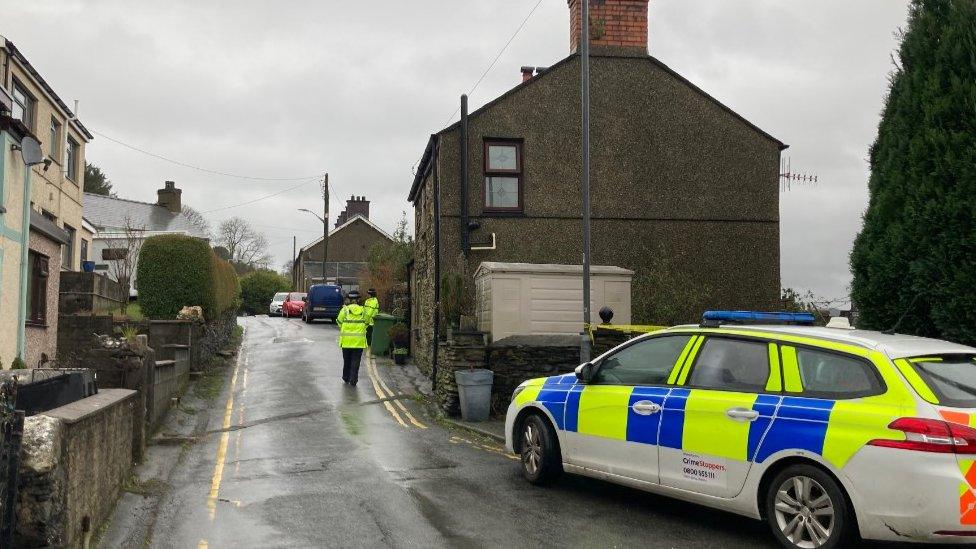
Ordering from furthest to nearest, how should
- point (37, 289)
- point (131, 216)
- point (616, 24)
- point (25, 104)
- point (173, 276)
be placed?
1. point (131, 216)
2. point (25, 104)
3. point (616, 24)
4. point (173, 276)
5. point (37, 289)

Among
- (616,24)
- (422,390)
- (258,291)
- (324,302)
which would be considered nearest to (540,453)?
(422,390)

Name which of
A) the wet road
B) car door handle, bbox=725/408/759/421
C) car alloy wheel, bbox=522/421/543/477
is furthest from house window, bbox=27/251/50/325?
car door handle, bbox=725/408/759/421

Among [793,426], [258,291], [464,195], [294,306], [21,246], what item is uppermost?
[464,195]

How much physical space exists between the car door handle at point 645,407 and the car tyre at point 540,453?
1253mm

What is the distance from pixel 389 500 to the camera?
769 cm

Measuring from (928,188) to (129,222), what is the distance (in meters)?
39.8

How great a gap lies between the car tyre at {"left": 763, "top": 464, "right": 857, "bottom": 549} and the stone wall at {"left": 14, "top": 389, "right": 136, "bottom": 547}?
4.74m

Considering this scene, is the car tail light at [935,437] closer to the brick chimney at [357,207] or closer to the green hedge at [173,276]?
the green hedge at [173,276]

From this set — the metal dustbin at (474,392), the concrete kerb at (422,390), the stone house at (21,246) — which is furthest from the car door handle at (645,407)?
the stone house at (21,246)

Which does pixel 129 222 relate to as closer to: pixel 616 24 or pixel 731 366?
pixel 616 24

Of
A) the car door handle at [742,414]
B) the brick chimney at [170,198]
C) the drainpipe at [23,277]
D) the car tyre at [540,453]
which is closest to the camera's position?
the car door handle at [742,414]

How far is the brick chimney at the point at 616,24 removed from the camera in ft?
60.6

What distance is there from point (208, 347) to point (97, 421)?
1352 centimetres

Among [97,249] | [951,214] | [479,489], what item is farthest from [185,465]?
[97,249]
